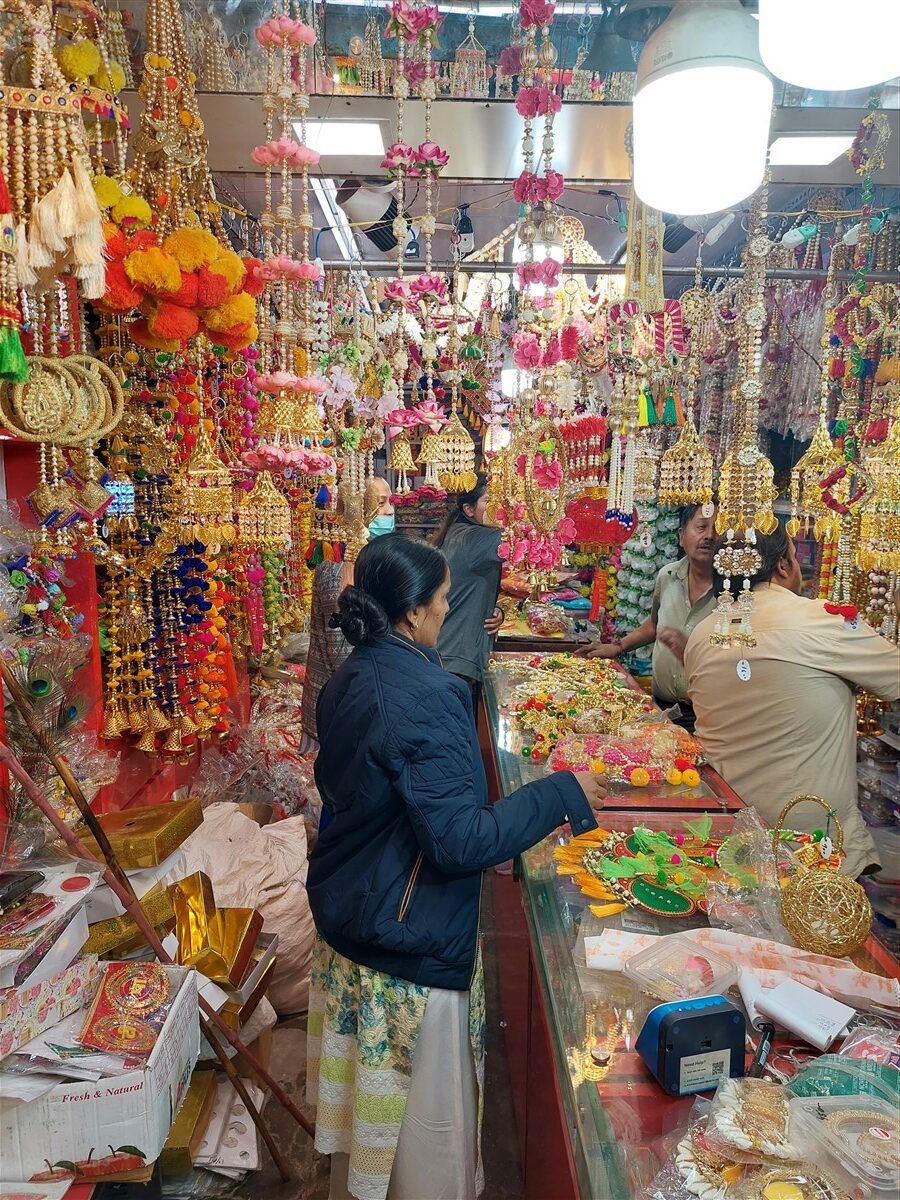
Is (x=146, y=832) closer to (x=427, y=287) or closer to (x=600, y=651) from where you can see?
(x=427, y=287)

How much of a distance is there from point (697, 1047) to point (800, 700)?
1.31 m

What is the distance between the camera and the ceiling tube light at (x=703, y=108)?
3.55ft

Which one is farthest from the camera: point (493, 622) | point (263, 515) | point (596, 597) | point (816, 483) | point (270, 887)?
point (596, 597)

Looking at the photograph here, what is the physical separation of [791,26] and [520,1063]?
8.11ft

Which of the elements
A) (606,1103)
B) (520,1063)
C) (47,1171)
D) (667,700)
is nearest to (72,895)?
(47,1171)

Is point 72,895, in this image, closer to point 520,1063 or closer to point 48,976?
point 48,976

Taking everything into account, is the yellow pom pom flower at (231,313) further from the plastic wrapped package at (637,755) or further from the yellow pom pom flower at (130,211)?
the plastic wrapped package at (637,755)

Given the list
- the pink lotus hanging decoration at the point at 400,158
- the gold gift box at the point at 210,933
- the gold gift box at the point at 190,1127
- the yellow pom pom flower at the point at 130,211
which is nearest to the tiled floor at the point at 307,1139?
the gold gift box at the point at 190,1127

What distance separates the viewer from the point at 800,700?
2.24 metres

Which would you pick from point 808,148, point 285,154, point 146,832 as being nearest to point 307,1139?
point 146,832

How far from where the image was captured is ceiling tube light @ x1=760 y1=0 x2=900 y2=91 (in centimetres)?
84

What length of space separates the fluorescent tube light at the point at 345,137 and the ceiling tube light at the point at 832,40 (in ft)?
5.56

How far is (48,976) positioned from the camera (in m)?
1.47

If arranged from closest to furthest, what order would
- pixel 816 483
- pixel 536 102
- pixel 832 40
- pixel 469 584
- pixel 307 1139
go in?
pixel 832 40
pixel 536 102
pixel 816 483
pixel 307 1139
pixel 469 584
